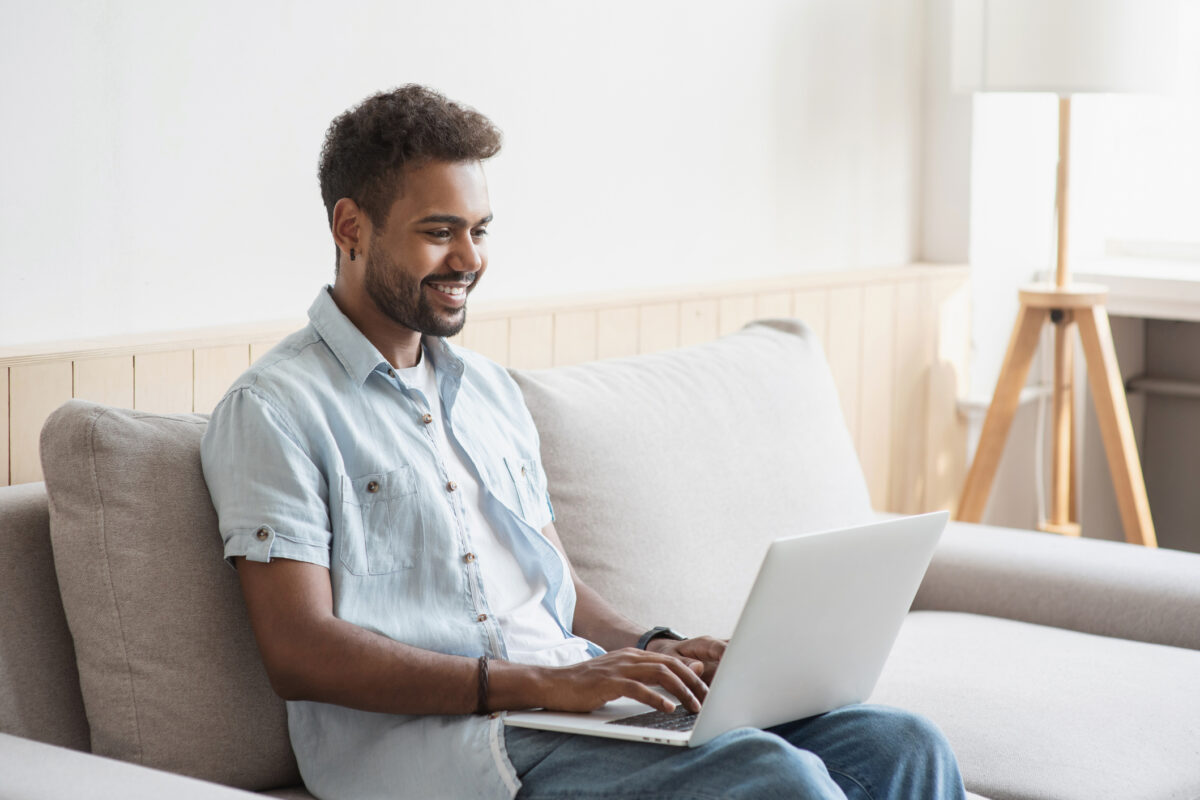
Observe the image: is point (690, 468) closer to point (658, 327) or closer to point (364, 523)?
Result: point (658, 327)

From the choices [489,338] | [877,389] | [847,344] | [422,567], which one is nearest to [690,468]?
[489,338]

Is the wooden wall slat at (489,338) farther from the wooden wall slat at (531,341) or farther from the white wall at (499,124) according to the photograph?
the white wall at (499,124)

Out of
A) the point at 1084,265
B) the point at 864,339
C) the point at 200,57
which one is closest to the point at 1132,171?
the point at 1084,265

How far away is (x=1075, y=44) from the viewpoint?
277cm

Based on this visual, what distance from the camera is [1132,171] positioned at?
3650 millimetres

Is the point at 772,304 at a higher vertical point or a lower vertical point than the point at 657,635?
higher

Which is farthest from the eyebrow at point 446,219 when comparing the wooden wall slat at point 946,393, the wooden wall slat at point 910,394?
the wooden wall slat at point 946,393

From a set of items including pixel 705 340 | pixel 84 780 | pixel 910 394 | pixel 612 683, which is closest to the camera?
pixel 84 780

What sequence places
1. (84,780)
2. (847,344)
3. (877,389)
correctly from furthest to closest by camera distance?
1. (877,389)
2. (847,344)
3. (84,780)

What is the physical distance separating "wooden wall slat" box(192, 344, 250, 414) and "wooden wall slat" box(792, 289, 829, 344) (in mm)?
1220

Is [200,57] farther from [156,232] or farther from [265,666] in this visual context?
[265,666]

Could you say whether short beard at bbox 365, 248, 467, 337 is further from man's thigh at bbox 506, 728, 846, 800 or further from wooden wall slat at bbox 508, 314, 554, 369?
wooden wall slat at bbox 508, 314, 554, 369

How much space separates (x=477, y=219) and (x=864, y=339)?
59.6 inches

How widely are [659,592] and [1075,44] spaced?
149cm
